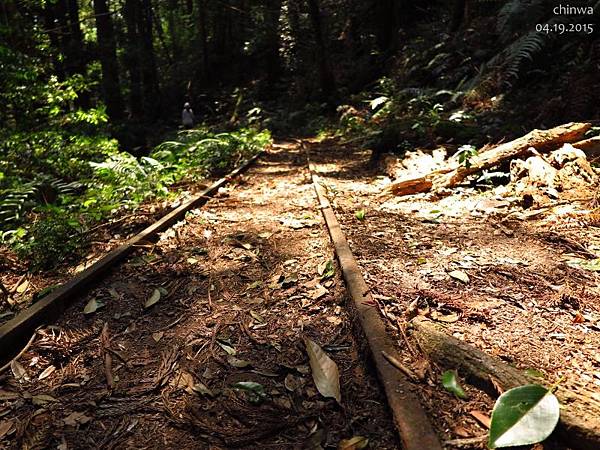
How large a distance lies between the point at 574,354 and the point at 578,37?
6935 mm

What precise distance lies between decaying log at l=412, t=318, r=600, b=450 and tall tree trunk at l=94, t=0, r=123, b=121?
460 inches

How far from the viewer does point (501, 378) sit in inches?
58.5

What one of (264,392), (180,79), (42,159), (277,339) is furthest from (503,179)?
(180,79)

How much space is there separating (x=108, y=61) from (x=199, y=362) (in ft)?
37.0

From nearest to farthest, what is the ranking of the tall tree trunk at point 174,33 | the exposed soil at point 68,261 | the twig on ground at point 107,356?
the twig on ground at point 107,356 → the exposed soil at point 68,261 → the tall tree trunk at point 174,33

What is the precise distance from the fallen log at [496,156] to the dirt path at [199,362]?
1690 millimetres

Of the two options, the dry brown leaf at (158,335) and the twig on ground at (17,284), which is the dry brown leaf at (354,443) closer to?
the dry brown leaf at (158,335)

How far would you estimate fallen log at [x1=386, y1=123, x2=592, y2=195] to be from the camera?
13.5ft

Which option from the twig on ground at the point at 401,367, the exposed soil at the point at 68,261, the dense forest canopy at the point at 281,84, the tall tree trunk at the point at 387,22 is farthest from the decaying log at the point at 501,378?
the tall tree trunk at the point at 387,22

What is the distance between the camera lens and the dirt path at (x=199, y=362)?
1566 millimetres

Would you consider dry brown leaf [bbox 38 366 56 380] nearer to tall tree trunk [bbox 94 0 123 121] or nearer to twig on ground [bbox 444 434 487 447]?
twig on ground [bbox 444 434 487 447]

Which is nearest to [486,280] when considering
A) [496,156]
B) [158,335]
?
[158,335]

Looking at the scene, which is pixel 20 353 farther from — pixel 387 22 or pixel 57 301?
pixel 387 22

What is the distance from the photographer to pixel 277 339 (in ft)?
7.11
